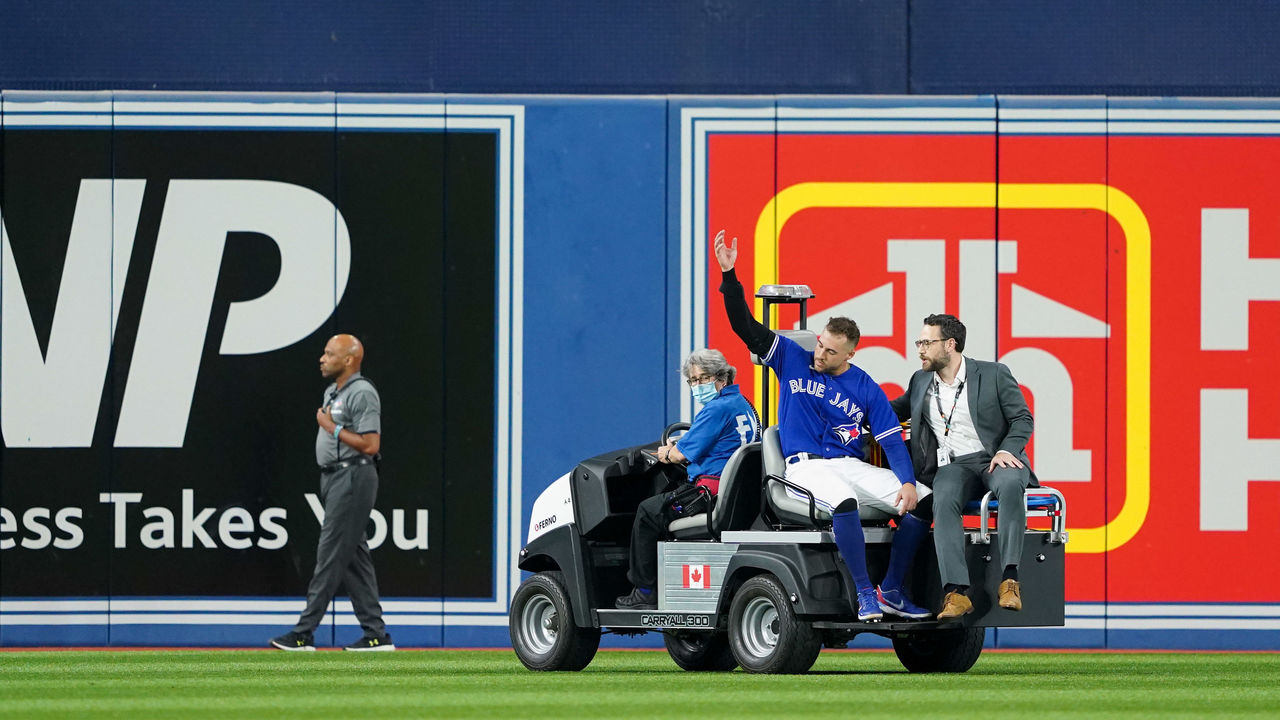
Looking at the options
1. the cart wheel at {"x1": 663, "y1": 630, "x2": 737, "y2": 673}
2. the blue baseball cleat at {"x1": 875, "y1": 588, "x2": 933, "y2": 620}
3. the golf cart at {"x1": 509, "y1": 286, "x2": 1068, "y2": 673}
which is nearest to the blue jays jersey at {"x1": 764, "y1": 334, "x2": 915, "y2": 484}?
the golf cart at {"x1": 509, "y1": 286, "x2": 1068, "y2": 673}

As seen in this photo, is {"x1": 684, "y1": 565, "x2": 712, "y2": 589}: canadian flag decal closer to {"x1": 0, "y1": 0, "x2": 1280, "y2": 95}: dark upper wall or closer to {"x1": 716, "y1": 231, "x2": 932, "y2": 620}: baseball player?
{"x1": 716, "y1": 231, "x2": 932, "y2": 620}: baseball player

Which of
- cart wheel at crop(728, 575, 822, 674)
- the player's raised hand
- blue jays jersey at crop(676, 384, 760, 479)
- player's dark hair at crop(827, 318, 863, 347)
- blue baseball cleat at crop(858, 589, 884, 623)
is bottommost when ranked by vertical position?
cart wheel at crop(728, 575, 822, 674)

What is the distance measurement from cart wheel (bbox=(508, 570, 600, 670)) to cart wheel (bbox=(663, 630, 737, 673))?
56cm


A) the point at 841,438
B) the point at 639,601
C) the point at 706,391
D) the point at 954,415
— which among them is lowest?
the point at 639,601

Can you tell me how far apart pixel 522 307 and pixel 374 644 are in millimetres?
2664

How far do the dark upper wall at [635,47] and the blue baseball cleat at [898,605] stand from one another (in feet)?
17.7

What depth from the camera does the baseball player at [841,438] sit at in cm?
983

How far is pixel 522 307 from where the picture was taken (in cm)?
1405

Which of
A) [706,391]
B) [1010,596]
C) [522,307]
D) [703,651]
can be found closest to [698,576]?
[703,651]

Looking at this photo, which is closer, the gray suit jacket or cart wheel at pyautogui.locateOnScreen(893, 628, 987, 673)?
the gray suit jacket

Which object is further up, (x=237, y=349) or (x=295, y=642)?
(x=237, y=349)

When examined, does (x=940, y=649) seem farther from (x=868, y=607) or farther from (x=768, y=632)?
(x=868, y=607)

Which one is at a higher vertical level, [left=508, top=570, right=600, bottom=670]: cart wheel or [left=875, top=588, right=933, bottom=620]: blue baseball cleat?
[left=875, top=588, right=933, bottom=620]: blue baseball cleat

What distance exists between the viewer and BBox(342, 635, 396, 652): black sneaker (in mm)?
13125
